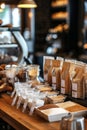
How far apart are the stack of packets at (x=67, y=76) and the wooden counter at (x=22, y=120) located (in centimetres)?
45

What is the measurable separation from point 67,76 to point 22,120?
0.65 m

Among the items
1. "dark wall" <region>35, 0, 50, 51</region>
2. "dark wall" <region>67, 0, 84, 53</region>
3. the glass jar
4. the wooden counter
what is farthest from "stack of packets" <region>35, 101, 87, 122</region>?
"dark wall" <region>35, 0, 50, 51</region>

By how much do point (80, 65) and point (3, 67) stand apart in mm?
942

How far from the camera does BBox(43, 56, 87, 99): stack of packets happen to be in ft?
8.05

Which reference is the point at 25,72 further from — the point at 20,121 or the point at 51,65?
the point at 20,121

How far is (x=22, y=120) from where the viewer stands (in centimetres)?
212

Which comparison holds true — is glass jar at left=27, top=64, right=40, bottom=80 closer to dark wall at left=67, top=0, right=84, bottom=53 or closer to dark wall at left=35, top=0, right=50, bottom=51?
dark wall at left=67, top=0, right=84, bottom=53

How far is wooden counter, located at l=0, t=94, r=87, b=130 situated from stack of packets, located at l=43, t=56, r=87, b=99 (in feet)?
1.48

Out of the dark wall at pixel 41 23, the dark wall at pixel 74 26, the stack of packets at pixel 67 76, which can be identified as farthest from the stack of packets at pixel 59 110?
the dark wall at pixel 41 23

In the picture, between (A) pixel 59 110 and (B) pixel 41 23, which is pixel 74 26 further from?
(A) pixel 59 110

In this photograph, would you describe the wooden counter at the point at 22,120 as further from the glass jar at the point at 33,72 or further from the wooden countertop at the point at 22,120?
the glass jar at the point at 33,72

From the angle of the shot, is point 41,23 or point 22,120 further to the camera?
point 41,23

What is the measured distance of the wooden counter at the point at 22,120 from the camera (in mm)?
1988

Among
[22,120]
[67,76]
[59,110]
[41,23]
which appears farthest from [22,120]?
[41,23]
